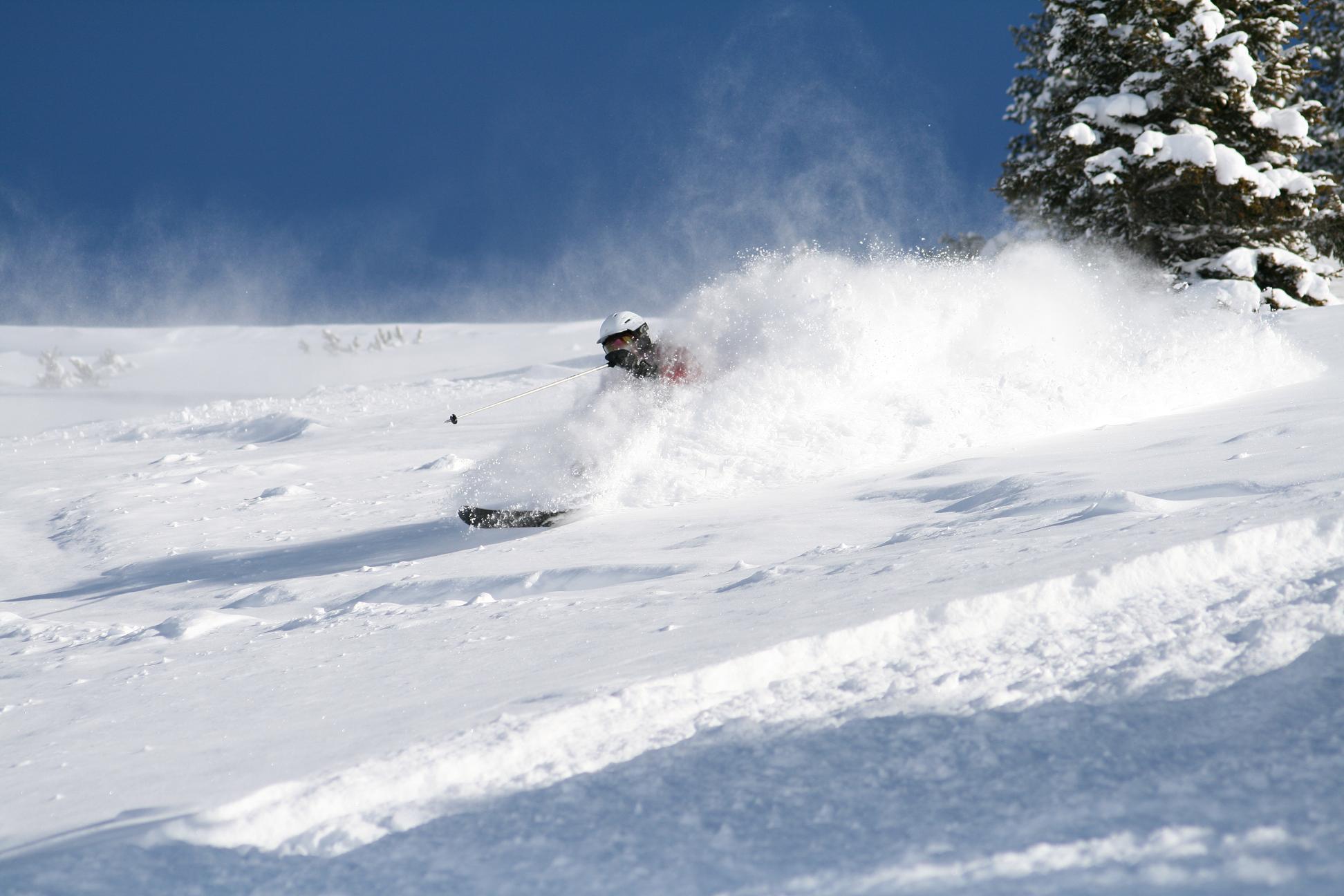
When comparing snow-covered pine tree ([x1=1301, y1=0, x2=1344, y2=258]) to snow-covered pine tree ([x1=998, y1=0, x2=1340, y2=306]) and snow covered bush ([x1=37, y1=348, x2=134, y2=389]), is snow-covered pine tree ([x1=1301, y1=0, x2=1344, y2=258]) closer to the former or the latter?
snow-covered pine tree ([x1=998, y1=0, x2=1340, y2=306])

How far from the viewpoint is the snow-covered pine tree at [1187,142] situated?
1628cm

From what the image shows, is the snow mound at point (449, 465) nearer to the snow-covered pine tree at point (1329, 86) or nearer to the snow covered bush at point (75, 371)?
the snow-covered pine tree at point (1329, 86)

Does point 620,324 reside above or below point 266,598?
above

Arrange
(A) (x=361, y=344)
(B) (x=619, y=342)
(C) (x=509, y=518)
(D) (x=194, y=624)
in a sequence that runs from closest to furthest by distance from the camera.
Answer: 1. (D) (x=194, y=624)
2. (C) (x=509, y=518)
3. (B) (x=619, y=342)
4. (A) (x=361, y=344)

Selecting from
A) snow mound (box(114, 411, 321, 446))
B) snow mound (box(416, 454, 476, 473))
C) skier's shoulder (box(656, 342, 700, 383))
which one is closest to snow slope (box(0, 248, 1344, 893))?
skier's shoulder (box(656, 342, 700, 383))

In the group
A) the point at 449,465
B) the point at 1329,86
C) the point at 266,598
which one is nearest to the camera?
the point at 266,598

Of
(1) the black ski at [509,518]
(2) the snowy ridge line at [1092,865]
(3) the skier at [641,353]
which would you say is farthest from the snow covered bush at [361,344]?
(2) the snowy ridge line at [1092,865]

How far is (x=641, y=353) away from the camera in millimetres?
7562

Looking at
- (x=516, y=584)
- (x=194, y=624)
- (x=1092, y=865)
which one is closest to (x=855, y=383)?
(x=516, y=584)

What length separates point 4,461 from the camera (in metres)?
14.2

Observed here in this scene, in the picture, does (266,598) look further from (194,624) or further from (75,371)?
(75,371)

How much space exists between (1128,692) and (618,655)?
1453 millimetres

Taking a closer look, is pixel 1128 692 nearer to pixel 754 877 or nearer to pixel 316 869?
pixel 754 877

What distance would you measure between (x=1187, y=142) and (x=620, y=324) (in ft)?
40.6
